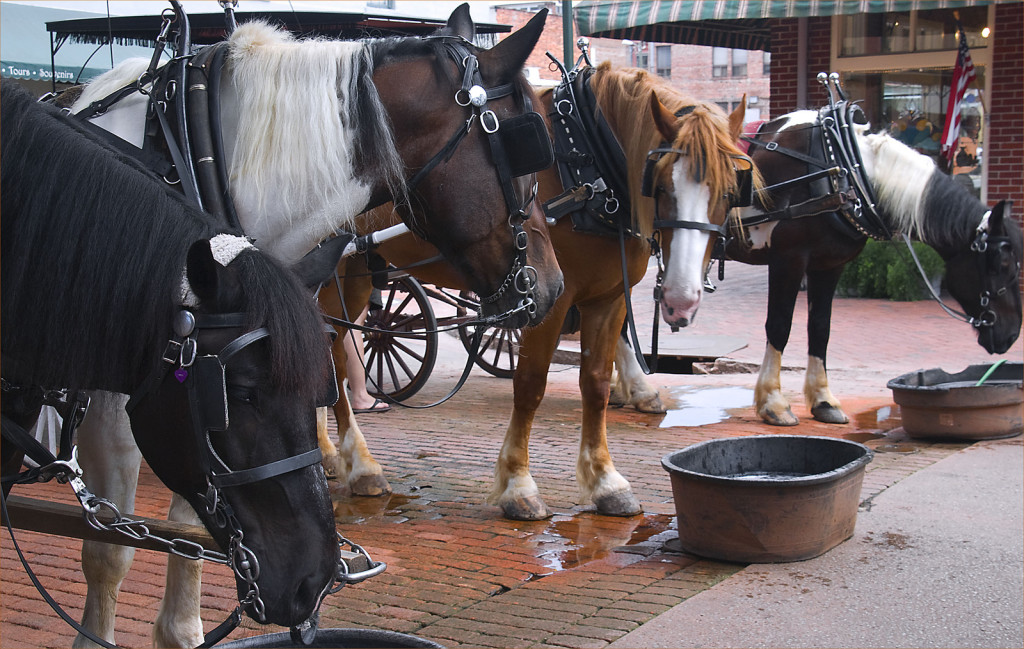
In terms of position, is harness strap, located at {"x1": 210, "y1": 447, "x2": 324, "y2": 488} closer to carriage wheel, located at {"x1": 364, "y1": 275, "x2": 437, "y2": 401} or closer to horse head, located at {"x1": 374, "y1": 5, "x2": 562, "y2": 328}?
horse head, located at {"x1": 374, "y1": 5, "x2": 562, "y2": 328}

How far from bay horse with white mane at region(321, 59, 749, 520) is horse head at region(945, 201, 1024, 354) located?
2914 mm

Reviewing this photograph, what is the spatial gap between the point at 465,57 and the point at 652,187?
178 cm

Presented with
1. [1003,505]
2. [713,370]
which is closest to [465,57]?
A: [1003,505]

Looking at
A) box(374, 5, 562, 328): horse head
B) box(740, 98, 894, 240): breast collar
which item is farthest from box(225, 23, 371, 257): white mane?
box(740, 98, 894, 240): breast collar

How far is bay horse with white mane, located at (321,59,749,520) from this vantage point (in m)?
4.66

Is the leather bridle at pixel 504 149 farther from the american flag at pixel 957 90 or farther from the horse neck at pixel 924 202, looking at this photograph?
the american flag at pixel 957 90

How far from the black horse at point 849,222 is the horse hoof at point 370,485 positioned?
10.4 ft

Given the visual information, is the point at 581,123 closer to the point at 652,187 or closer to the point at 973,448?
the point at 652,187

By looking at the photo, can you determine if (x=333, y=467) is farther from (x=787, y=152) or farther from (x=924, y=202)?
(x=924, y=202)

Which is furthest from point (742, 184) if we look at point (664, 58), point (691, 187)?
point (664, 58)

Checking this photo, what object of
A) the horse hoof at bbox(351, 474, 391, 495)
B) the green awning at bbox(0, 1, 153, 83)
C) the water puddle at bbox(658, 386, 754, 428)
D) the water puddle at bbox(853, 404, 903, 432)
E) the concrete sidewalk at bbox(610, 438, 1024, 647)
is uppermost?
the green awning at bbox(0, 1, 153, 83)

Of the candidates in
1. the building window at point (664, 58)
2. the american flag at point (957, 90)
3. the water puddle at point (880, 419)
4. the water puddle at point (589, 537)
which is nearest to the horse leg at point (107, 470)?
the water puddle at point (589, 537)

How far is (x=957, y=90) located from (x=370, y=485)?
9698 mm

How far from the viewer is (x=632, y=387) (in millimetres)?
8031
